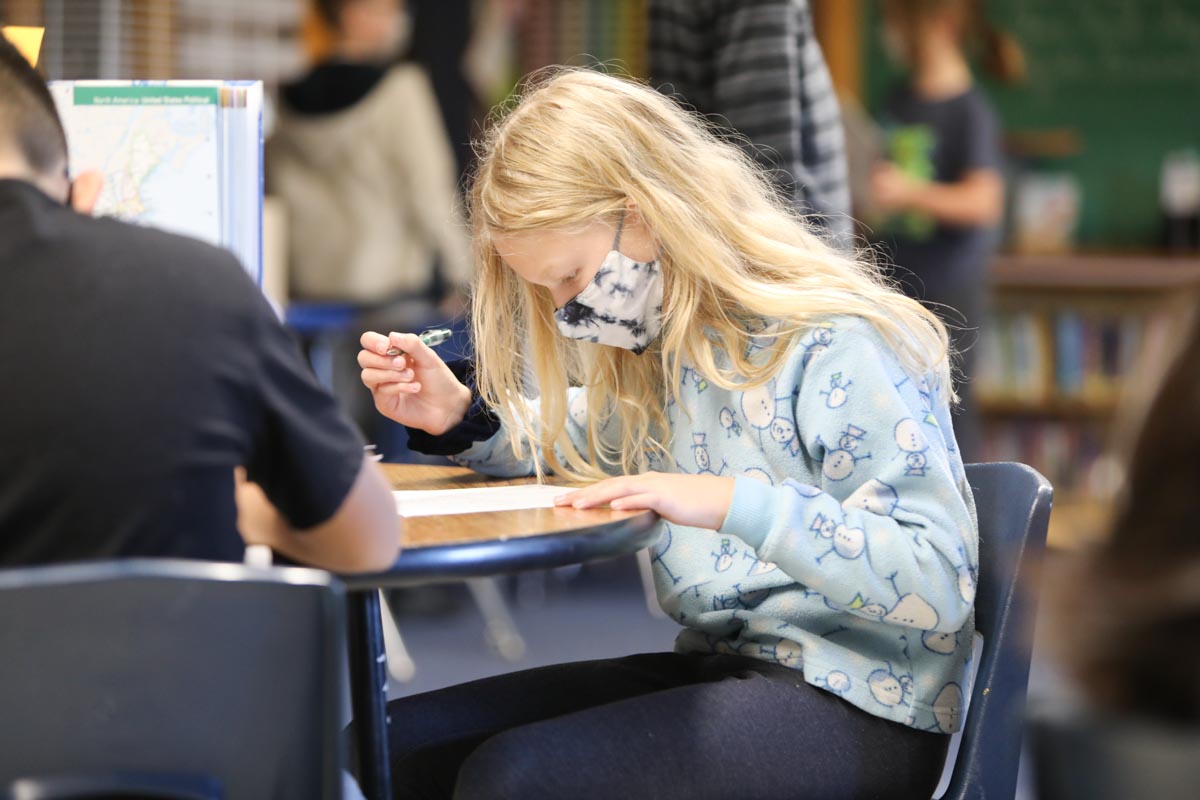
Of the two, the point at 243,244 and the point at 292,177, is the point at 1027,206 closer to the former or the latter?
the point at 292,177

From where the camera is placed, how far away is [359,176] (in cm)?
395

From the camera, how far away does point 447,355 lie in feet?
8.47

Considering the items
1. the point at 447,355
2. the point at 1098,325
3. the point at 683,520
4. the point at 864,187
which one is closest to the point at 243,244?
the point at 683,520

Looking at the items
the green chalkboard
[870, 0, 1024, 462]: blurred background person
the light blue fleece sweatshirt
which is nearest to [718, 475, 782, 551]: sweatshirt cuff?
the light blue fleece sweatshirt

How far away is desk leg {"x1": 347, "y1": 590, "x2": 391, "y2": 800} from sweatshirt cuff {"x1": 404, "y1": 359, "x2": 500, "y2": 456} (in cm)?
25

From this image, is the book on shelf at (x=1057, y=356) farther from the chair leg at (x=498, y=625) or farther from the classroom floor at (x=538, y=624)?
the chair leg at (x=498, y=625)

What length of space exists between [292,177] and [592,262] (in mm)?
2675

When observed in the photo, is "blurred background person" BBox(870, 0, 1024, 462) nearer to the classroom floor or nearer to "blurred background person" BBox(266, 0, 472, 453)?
the classroom floor

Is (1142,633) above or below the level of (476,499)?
above

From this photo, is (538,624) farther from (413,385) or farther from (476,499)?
(476,499)

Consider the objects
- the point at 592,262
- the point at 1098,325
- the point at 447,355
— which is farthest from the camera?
the point at 1098,325

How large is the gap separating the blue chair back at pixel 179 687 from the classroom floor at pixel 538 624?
2.25m

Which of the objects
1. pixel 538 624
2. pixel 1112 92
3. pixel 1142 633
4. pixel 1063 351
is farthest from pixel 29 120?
pixel 1112 92

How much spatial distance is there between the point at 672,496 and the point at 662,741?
22 cm
